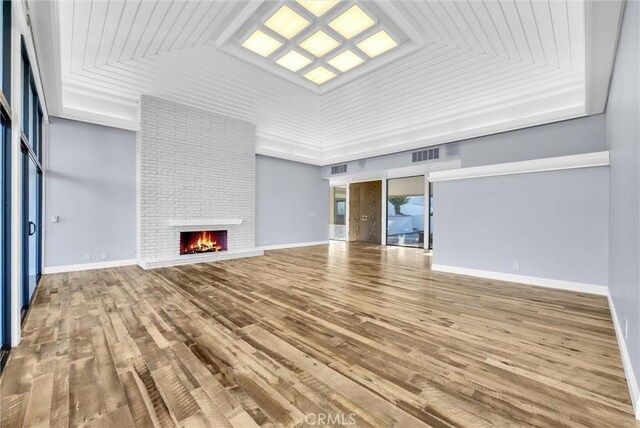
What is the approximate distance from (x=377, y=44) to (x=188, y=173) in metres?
5.01

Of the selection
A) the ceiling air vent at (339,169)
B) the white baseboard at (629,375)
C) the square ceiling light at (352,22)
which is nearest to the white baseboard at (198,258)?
the ceiling air vent at (339,169)

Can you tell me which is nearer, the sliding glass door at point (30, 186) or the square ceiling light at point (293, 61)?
the sliding glass door at point (30, 186)

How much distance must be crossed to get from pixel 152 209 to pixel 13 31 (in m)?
4.08

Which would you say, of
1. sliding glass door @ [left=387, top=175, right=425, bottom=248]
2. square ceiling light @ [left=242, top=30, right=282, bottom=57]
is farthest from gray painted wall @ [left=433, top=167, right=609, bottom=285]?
sliding glass door @ [left=387, top=175, right=425, bottom=248]

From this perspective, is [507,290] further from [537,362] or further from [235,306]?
[235,306]

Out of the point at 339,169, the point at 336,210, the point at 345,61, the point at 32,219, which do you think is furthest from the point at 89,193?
the point at 336,210

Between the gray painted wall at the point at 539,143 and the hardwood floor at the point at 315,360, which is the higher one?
the gray painted wall at the point at 539,143

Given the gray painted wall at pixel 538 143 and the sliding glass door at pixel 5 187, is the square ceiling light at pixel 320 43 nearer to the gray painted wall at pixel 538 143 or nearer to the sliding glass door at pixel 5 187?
the sliding glass door at pixel 5 187

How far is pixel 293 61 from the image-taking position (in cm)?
554

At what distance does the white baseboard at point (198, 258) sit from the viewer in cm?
574

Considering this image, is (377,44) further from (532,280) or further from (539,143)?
(532,280)

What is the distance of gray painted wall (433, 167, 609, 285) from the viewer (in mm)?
4098

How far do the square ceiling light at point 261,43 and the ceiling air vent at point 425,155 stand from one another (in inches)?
179

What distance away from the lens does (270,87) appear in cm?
630
